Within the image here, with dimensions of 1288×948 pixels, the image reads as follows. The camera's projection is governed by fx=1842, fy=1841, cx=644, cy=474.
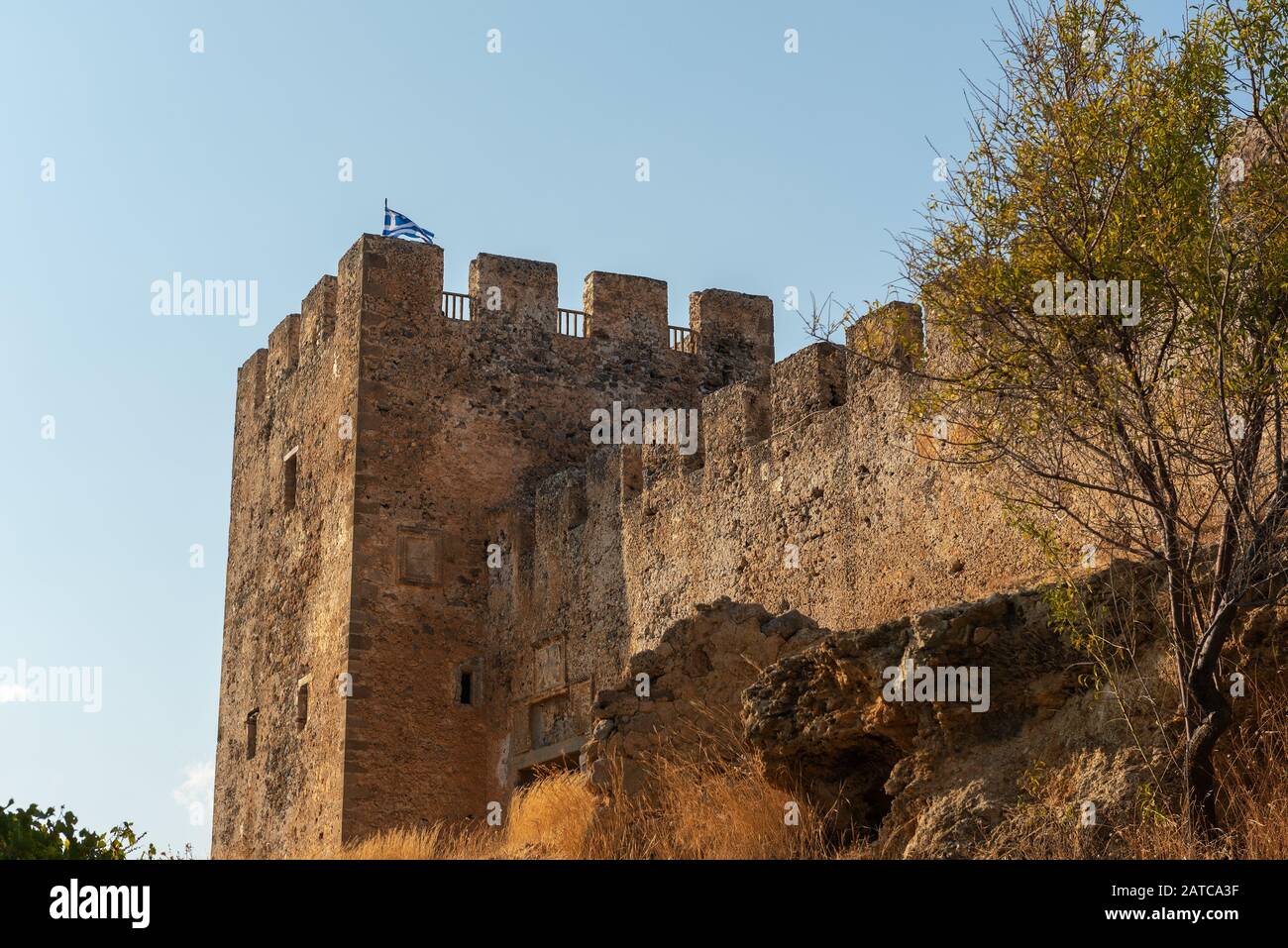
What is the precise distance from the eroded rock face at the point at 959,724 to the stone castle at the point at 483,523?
15.0ft

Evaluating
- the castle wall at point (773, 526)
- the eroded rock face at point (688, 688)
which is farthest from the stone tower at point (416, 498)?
the eroded rock face at point (688, 688)

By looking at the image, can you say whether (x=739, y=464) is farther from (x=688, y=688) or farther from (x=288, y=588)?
(x=288, y=588)

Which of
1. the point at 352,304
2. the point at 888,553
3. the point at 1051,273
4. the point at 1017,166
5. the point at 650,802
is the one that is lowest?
the point at 650,802

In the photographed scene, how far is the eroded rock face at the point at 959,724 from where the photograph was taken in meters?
8.33

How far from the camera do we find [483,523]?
63.3 ft

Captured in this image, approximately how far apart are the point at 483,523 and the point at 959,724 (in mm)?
10842

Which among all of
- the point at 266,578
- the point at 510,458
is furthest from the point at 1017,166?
the point at 266,578

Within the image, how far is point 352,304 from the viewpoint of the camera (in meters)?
19.7

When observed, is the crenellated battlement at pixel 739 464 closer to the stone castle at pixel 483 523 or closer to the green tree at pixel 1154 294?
the stone castle at pixel 483 523

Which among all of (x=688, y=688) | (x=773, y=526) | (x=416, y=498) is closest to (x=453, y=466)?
(x=416, y=498)

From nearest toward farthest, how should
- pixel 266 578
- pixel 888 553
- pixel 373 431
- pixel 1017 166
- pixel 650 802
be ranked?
pixel 1017 166 < pixel 650 802 < pixel 888 553 < pixel 373 431 < pixel 266 578

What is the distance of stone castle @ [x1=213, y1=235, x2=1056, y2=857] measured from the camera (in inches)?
617
